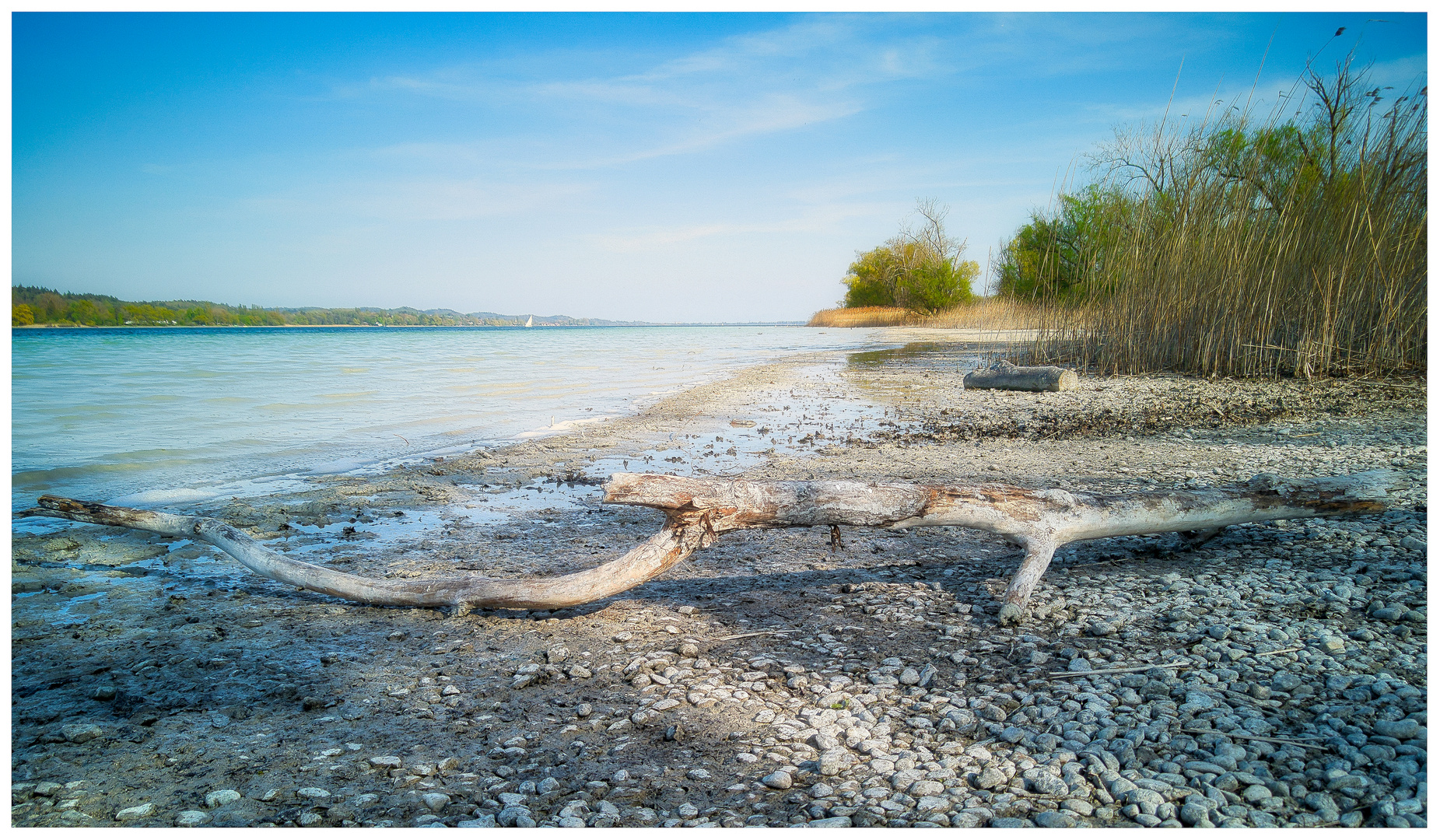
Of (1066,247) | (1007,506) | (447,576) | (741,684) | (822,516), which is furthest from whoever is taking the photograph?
(1066,247)

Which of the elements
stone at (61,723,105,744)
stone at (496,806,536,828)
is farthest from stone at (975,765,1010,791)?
stone at (61,723,105,744)

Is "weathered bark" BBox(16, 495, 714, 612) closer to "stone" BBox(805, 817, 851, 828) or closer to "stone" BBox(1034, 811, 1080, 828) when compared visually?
"stone" BBox(805, 817, 851, 828)

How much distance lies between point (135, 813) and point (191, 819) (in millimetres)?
182

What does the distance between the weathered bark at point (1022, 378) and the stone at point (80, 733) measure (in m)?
11.4

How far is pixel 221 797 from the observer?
196cm

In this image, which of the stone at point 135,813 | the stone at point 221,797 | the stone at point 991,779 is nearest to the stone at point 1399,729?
the stone at point 991,779

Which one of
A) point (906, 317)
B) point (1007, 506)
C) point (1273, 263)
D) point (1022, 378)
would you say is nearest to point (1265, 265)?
point (1273, 263)

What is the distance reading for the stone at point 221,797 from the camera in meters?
1.94

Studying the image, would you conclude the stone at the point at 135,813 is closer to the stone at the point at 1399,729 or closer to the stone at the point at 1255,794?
the stone at the point at 1255,794

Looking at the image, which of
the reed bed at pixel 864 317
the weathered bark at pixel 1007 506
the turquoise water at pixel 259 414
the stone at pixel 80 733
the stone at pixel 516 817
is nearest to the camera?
the stone at pixel 516 817

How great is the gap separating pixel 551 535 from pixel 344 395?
9.86 m

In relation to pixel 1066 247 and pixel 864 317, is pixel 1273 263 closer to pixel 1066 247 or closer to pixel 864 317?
pixel 1066 247

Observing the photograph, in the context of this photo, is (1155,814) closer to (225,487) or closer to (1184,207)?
(225,487)

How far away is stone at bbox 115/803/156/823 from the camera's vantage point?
1.92 m
